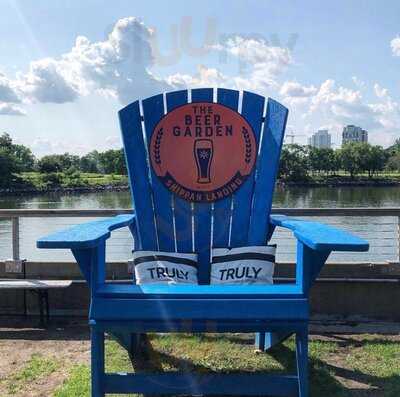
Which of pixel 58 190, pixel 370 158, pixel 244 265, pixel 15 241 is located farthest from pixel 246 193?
pixel 370 158

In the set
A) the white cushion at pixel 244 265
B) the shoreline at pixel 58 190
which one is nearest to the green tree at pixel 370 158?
the shoreline at pixel 58 190

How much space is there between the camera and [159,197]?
10.4 ft

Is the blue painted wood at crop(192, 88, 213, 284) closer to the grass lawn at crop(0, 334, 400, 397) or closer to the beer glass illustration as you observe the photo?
the beer glass illustration

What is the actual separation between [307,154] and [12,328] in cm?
8796

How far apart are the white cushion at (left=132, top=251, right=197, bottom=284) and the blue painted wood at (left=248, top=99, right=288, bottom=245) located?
398 millimetres

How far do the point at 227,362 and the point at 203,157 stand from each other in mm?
1193

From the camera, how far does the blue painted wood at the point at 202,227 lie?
10.1 ft

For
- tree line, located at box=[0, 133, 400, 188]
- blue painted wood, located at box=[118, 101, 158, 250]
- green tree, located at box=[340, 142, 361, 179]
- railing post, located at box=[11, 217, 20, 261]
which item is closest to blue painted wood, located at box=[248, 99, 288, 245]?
blue painted wood, located at box=[118, 101, 158, 250]

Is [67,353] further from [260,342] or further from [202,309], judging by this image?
[202,309]

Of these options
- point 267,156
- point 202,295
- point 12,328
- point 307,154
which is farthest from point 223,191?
point 307,154

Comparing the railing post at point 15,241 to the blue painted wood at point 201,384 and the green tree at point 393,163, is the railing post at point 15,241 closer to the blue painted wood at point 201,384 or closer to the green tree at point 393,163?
the blue painted wood at point 201,384

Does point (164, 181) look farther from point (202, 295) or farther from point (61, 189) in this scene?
point (61, 189)

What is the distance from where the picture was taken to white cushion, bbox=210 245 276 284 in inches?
110

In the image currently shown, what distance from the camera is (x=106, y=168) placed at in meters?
95.0
